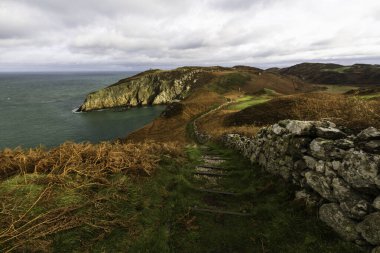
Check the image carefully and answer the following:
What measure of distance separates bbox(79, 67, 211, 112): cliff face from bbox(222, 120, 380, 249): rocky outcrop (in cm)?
8779

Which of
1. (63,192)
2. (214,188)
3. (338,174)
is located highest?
(338,174)

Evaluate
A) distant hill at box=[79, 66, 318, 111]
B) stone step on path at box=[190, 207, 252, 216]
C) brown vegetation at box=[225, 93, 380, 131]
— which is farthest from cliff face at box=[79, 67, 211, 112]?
stone step on path at box=[190, 207, 252, 216]

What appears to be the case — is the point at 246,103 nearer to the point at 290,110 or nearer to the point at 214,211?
the point at 290,110

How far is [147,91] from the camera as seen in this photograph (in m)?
104

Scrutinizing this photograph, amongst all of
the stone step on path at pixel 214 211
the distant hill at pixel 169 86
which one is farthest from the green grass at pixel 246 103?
the stone step on path at pixel 214 211

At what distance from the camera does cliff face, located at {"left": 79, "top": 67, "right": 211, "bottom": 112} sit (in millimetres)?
99000

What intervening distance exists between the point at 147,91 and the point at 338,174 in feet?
330

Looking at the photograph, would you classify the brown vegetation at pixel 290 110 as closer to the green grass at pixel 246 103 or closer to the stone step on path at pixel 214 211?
the green grass at pixel 246 103

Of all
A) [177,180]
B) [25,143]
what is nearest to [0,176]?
[177,180]

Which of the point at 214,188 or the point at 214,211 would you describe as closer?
the point at 214,211

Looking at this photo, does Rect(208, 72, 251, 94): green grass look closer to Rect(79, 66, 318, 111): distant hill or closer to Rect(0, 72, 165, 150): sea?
Rect(79, 66, 318, 111): distant hill

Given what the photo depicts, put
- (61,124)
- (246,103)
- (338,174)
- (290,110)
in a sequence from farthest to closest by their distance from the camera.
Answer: (61,124) → (246,103) → (290,110) → (338,174)

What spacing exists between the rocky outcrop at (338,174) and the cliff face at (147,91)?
87.8m

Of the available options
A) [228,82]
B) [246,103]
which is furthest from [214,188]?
[228,82]
